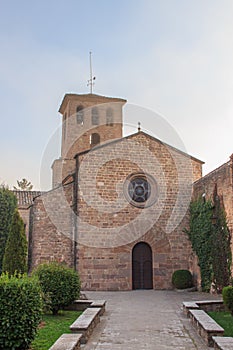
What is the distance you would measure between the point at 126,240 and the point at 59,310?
22.5 feet

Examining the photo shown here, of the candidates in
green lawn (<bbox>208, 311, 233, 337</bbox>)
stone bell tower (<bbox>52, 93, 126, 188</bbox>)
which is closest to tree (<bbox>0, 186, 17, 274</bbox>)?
stone bell tower (<bbox>52, 93, 126, 188</bbox>)

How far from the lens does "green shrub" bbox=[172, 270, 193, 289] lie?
1683 cm

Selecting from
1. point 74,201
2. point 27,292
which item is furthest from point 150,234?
point 27,292

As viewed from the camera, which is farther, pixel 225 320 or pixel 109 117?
pixel 109 117

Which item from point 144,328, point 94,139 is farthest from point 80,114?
point 144,328

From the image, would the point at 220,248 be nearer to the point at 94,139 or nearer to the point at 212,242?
the point at 212,242

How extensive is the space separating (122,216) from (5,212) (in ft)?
17.9

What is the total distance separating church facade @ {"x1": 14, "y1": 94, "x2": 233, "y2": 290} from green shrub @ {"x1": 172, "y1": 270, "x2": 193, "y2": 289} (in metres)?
0.46

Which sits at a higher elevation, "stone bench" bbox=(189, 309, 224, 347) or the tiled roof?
the tiled roof

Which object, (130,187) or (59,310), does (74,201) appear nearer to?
(130,187)

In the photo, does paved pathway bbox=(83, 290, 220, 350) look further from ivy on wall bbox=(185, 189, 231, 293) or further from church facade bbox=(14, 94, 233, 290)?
church facade bbox=(14, 94, 233, 290)

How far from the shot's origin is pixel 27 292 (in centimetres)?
680

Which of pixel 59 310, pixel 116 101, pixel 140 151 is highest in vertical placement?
pixel 116 101

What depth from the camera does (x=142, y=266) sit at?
17750 millimetres
